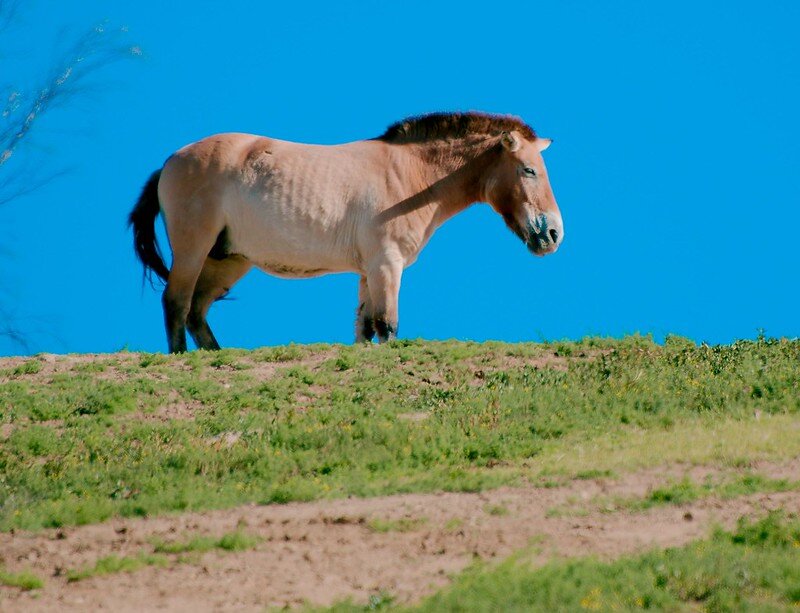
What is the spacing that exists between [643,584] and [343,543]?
7.68ft

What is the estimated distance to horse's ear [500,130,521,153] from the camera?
17.3 meters

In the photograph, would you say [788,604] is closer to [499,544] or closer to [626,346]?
[499,544]

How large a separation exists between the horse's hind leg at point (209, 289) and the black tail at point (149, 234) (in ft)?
1.90

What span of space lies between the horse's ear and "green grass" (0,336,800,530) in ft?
9.60

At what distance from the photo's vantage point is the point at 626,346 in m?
15.8

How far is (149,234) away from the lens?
58.5ft

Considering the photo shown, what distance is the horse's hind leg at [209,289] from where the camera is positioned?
17.6 meters

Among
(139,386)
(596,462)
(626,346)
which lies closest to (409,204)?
(626,346)

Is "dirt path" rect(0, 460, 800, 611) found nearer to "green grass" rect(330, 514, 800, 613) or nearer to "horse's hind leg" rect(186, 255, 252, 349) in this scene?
"green grass" rect(330, 514, 800, 613)

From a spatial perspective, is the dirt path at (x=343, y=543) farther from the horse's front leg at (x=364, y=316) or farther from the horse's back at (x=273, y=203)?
the horse's back at (x=273, y=203)

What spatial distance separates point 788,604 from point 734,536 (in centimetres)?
132

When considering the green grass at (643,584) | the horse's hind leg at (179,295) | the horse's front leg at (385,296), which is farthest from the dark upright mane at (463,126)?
the green grass at (643,584)

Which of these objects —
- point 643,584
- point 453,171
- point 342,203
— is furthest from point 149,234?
point 643,584

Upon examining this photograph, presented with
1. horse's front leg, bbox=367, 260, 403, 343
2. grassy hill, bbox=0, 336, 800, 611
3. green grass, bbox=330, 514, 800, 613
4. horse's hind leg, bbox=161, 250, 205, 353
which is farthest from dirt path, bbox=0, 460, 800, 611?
horse's hind leg, bbox=161, 250, 205, 353
